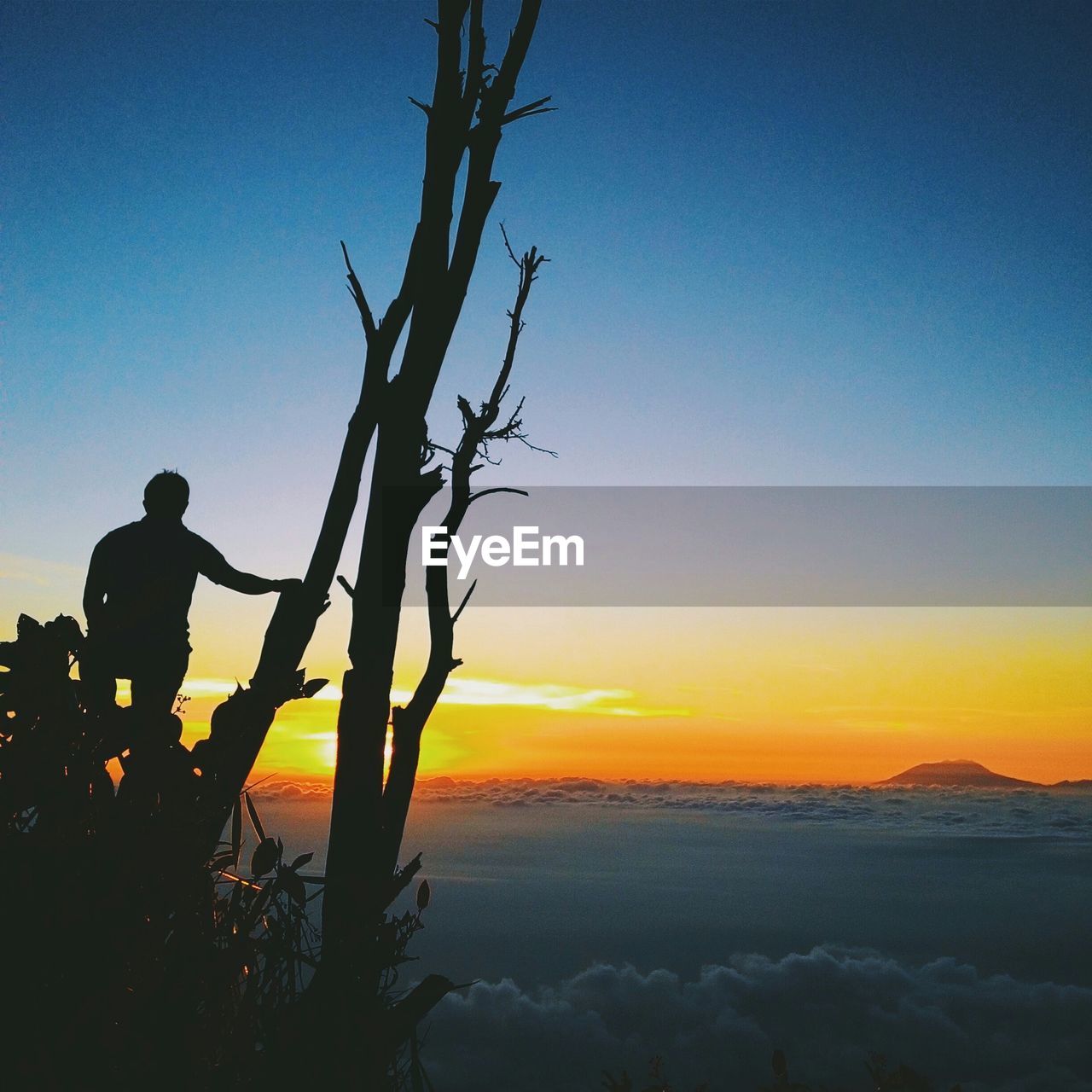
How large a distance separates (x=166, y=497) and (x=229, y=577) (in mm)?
562

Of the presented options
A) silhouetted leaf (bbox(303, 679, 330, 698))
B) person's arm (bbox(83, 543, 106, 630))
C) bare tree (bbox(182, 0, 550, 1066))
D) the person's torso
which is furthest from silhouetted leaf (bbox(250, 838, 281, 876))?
person's arm (bbox(83, 543, 106, 630))

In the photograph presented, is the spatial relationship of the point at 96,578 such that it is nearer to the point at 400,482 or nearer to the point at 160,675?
the point at 160,675

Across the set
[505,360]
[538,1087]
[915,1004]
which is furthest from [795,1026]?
[505,360]

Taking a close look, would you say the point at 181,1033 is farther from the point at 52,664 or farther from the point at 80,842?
the point at 52,664

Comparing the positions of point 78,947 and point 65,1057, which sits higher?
point 78,947

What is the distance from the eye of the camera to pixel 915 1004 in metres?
152

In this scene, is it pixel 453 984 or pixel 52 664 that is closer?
pixel 52 664

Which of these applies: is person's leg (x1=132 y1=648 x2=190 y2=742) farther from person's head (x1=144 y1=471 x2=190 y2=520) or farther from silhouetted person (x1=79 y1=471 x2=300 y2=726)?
person's head (x1=144 y1=471 x2=190 y2=520)

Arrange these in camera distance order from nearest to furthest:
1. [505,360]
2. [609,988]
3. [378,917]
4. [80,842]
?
[80,842], [378,917], [505,360], [609,988]

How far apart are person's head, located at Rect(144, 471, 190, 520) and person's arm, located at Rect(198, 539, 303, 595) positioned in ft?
0.80

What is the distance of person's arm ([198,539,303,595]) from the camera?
4.58 metres

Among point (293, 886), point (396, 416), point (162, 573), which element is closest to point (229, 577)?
point (162, 573)

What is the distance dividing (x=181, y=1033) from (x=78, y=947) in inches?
11.7

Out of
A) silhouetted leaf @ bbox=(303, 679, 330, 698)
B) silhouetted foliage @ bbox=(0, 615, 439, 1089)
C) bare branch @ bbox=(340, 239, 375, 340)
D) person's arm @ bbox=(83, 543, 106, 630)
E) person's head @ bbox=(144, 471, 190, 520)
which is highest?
bare branch @ bbox=(340, 239, 375, 340)
